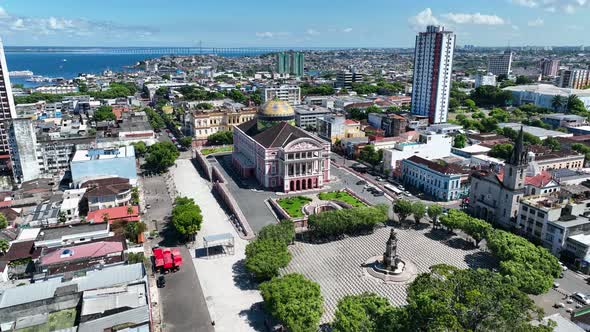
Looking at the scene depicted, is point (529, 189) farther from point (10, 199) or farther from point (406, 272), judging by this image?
point (10, 199)

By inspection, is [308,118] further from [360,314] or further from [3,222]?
[360,314]

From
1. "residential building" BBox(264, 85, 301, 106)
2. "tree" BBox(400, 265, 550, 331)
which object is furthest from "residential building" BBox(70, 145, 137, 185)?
"residential building" BBox(264, 85, 301, 106)

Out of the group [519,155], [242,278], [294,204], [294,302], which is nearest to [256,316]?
[242,278]

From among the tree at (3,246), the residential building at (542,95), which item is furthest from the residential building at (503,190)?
the residential building at (542,95)

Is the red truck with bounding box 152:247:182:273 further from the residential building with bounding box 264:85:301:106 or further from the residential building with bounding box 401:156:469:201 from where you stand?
the residential building with bounding box 264:85:301:106

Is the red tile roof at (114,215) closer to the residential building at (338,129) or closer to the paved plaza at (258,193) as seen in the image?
the paved plaza at (258,193)

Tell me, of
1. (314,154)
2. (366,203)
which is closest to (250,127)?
(314,154)

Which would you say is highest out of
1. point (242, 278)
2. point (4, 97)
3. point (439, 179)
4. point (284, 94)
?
point (4, 97)
